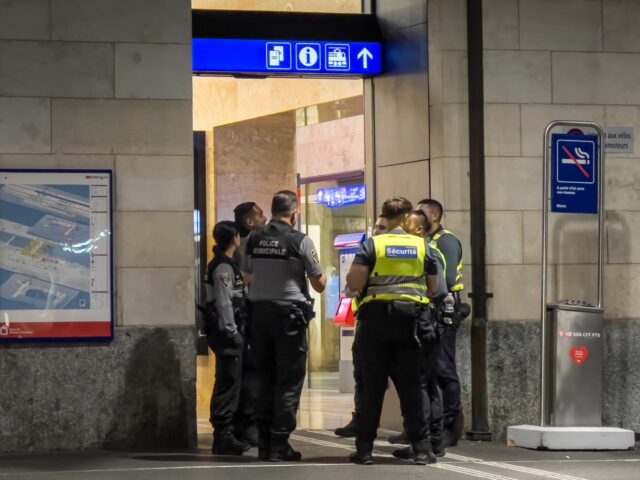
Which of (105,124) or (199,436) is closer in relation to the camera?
(105,124)

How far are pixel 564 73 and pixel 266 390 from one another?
3832 mm

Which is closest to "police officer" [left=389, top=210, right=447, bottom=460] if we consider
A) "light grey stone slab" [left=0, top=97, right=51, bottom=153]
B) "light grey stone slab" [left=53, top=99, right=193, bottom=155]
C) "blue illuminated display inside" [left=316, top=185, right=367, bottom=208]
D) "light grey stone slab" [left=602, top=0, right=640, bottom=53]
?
"light grey stone slab" [left=53, top=99, right=193, bottom=155]

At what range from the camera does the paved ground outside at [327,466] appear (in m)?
8.75

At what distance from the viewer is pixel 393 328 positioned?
9234mm

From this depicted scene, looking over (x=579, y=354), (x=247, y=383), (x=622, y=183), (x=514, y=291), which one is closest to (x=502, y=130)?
(x=622, y=183)

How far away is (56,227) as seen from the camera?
10.3m

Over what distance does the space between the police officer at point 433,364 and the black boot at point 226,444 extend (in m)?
1.09

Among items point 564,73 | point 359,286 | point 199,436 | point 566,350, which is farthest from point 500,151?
point 199,436

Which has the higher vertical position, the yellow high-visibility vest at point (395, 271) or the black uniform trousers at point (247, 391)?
the yellow high-visibility vest at point (395, 271)

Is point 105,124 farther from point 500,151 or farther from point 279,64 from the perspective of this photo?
point 500,151

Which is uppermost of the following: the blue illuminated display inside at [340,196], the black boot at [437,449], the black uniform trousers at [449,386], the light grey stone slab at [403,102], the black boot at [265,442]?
the light grey stone slab at [403,102]

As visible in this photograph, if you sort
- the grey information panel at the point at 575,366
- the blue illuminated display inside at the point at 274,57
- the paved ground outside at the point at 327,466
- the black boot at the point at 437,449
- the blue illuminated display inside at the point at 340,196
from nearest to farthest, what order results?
the paved ground outside at the point at 327,466 < the black boot at the point at 437,449 < the grey information panel at the point at 575,366 < the blue illuminated display inside at the point at 274,57 < the blue illuminated display inside at the point at 340,196

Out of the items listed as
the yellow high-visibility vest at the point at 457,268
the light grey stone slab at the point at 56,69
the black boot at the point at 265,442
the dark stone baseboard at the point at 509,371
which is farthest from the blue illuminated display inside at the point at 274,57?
the black boot at the point at 265,442

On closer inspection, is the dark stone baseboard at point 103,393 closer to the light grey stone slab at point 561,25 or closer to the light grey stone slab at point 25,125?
the light grey stone slab at point 25,125
